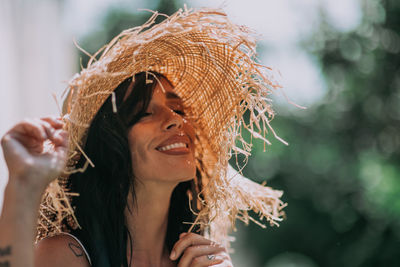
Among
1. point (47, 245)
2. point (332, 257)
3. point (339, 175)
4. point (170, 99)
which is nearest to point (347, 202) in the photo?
point (339, 175)

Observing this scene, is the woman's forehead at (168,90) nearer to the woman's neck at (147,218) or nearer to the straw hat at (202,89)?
the straw hat at (202,89)

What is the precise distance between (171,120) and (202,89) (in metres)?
0.24

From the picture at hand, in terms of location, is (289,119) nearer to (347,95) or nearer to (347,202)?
(347,95)

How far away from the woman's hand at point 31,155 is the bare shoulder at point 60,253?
1.32 ft

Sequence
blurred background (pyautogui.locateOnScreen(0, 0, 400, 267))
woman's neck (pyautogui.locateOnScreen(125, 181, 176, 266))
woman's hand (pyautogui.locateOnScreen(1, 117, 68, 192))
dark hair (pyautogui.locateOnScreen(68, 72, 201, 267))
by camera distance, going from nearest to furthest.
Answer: woman's hand (pyautogui.locateOnScreen(1, 117, 68, 192))
dark hair (pyautogui.locateOnScreen(68, 72, 201, 267))
woman's neck (pyautogui.locateOnScreen(125, 181, 176, 266))
blurred background (pyautogui.locateOnScreen(0, 0, 400, 267))

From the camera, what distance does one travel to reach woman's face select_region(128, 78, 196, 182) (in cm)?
146

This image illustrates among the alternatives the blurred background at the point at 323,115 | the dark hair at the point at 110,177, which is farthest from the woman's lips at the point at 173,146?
the blurred background at the point at 323,115

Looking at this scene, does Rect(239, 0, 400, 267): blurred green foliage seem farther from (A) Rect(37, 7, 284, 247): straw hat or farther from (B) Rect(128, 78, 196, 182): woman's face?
(B) Rect(128, 78, 196, 182): woman's face

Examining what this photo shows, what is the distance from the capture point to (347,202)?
5.21 meters

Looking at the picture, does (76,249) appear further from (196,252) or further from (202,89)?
(202,89)

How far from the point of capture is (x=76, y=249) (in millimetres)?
1336

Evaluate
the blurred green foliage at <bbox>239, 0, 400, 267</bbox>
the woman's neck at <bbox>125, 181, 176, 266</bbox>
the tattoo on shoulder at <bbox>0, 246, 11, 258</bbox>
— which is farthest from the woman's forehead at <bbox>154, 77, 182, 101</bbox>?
the blurred green foliage at <bbox>239, 0, 400, 267</bbox>

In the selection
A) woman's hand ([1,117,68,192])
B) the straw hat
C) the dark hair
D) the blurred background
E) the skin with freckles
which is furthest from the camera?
the blurred background

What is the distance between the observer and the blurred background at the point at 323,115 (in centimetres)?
444
